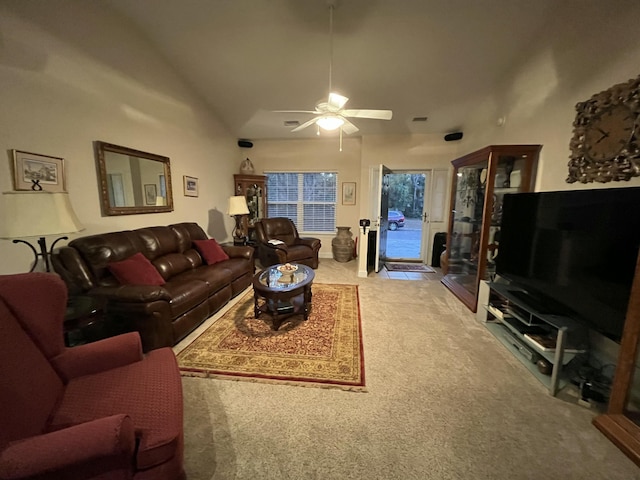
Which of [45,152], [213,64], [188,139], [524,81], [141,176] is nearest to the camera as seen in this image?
[45,152]

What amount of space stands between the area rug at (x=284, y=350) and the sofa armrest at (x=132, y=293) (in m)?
0.56

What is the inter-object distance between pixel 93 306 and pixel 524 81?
477 cm

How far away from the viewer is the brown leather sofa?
2.17 meters

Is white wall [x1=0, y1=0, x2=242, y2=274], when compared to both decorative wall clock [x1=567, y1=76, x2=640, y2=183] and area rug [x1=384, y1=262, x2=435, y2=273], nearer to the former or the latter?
area rug [x1=384, y1=262, x2=435, y2=273]

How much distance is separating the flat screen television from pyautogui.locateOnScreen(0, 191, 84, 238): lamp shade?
3.51m

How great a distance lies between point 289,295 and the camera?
8.56ft

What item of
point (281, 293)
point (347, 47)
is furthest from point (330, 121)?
point (281, 293)

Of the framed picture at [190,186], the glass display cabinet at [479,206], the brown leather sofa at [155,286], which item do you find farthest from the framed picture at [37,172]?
the glass display cabinet at [479,206]

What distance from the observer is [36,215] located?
163 centimetres

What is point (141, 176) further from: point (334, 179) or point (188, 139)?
point (334, 179)

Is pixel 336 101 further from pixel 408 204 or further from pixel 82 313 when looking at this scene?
pixel 408 204

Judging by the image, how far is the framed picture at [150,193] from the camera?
11.0ft

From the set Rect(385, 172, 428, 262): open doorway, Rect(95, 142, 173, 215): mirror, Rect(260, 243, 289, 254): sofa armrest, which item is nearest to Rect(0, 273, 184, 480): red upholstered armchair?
Rect(95, 142, 173, 215): mirror

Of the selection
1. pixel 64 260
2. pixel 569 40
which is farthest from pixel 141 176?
pixel 569 40
